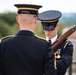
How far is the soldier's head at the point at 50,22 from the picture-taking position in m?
3.05

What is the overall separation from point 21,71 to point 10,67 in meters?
0.10

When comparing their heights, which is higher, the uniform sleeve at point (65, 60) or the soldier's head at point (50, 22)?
the soldier's head at point (50, 22)

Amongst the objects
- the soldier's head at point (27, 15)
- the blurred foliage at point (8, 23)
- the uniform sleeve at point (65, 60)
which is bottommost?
the blurred foliage at point (8, 23)

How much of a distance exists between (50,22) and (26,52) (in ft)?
2.38

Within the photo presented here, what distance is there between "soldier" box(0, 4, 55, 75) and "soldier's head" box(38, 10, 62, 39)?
51 cm

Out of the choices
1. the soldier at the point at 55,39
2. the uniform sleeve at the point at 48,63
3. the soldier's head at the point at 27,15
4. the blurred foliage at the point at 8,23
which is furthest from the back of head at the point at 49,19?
the blurred foliage at the point at 8,23

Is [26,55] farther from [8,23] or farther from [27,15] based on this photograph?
[8,23]

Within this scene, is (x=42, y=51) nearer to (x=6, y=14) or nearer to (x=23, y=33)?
(x=23, y=33)

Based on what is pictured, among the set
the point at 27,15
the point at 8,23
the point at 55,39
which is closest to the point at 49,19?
the point at 55,39

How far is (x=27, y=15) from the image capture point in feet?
8.27

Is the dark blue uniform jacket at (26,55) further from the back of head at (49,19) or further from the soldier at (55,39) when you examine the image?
the back of head at (49,19)

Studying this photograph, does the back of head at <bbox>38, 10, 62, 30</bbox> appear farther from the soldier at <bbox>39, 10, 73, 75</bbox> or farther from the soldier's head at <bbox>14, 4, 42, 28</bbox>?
the soldier's head at <bbox>14, 4, 42, 28</bbox>

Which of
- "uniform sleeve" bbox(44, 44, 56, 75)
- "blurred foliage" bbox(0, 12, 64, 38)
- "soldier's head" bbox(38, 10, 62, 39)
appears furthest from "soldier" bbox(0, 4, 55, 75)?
"blurred foliage" bbox(0, 12, 64, 38)

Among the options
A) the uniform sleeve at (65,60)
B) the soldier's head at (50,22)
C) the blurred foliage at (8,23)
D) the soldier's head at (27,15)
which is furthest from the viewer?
the blurred foliage at (8,23)
